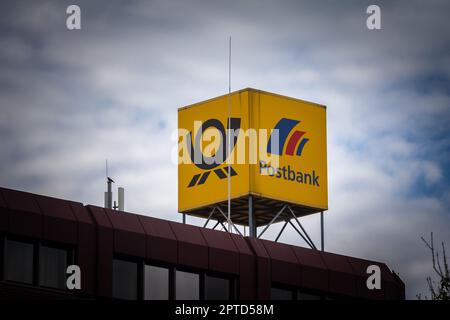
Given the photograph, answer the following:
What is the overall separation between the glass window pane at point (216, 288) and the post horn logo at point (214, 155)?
362 inches

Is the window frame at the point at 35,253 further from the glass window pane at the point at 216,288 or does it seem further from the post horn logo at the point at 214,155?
the post horn logo at the point at 214,155

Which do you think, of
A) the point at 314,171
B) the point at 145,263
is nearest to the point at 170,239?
the point at 145,263

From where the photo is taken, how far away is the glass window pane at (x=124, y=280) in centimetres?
4434

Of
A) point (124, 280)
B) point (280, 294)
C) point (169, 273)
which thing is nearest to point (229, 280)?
point (280, 294)

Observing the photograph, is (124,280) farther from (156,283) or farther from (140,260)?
(156,283)

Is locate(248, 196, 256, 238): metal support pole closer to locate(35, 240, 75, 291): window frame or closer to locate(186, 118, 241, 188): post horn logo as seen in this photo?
locate(186, 118, 241, 188): post horn logo

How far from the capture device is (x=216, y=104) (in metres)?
57.5

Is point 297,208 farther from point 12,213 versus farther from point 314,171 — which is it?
point 12,213

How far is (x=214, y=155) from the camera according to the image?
57.4 meters

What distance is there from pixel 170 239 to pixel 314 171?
550 inches

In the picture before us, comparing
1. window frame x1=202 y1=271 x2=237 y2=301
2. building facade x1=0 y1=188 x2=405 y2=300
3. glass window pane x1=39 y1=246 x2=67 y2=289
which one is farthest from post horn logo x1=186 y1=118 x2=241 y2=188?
glass window pane x1=39 y1=246 x2=67 y2=289
